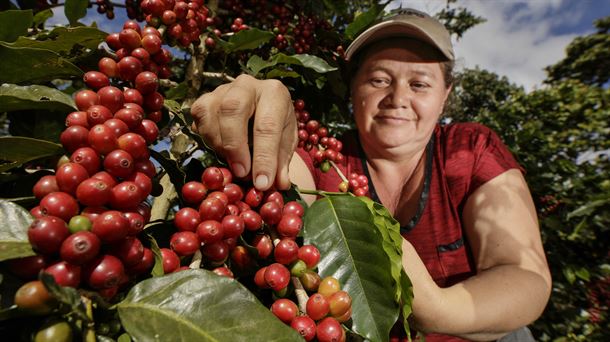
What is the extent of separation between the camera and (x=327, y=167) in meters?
2.04

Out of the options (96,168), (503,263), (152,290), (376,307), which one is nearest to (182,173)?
(96,168)

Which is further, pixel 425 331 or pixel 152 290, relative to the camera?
pixel 425 331

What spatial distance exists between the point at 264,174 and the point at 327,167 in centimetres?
116

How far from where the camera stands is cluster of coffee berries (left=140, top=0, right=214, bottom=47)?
44.1 inches

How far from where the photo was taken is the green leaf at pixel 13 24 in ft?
3.22

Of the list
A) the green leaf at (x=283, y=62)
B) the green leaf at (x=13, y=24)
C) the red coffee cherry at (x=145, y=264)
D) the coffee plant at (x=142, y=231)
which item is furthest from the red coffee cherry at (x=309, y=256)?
the green leaf at (x=13, y=24)

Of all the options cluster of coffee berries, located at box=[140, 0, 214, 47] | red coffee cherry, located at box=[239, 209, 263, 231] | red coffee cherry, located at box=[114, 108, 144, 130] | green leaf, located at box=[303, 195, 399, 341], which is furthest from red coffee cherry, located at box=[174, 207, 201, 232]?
A: cluster of coffee berries, located at box=[140, 0, 214, 47]

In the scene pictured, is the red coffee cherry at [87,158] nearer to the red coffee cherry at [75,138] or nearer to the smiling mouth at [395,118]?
the red coffee cherry at [75,138]

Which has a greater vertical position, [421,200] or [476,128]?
[476,128]

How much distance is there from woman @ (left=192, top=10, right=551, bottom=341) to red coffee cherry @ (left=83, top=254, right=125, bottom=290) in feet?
3.53

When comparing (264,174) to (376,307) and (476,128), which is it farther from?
(476,128)

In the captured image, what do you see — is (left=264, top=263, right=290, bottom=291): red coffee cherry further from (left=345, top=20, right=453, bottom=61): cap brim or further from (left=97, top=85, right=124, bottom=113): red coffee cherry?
(left=345, top=20, right=453, bottom=61): cap brim

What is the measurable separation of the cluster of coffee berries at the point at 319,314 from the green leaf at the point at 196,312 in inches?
4.2

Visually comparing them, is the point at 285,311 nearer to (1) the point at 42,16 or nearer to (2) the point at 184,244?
(2) the point at 184,244
